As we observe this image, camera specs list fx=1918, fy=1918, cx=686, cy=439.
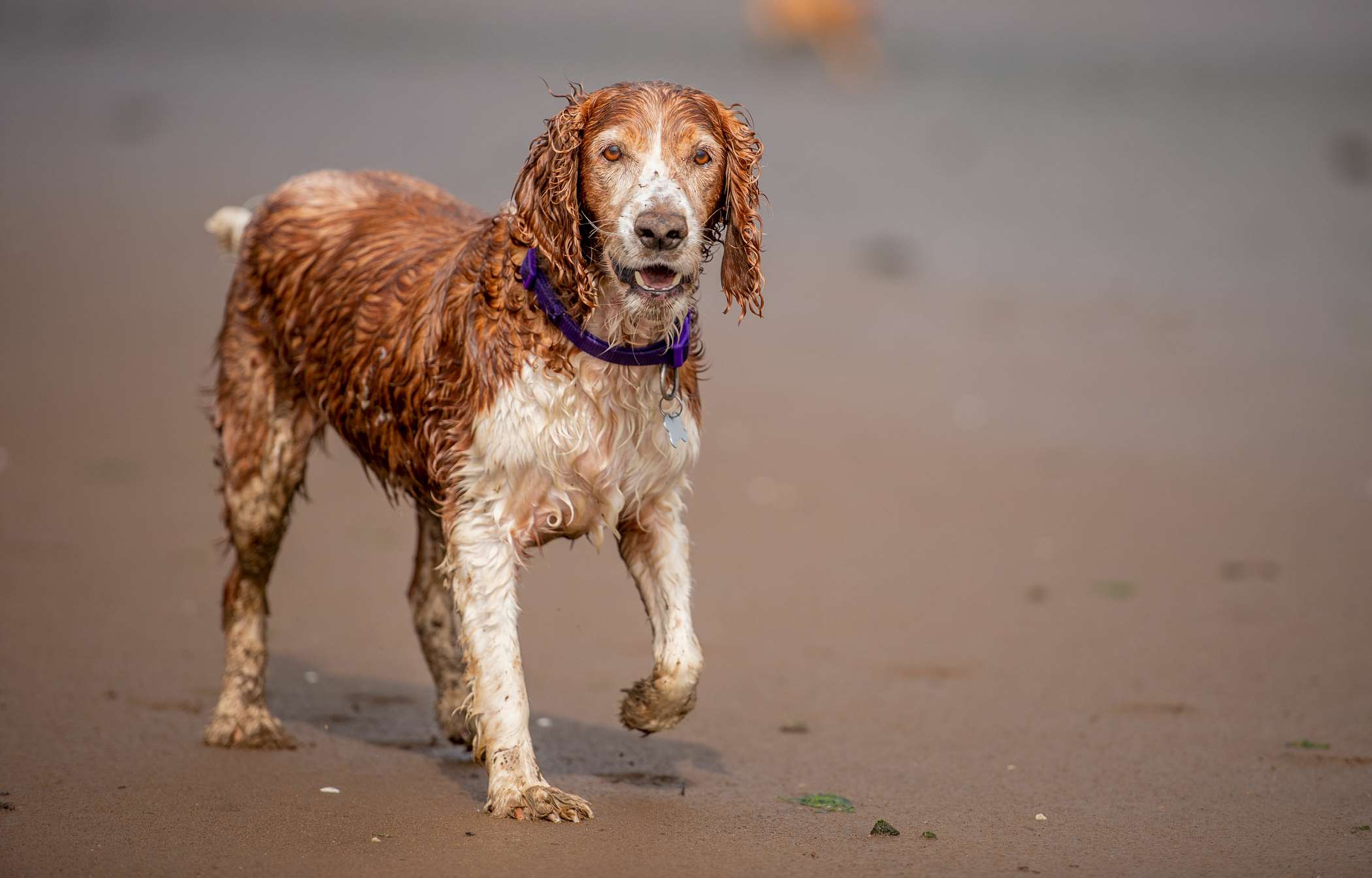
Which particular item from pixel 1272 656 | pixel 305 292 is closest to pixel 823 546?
pixel 1272 656

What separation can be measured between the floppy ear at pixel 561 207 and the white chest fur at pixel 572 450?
263 mm

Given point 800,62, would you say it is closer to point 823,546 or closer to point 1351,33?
point 1351,33

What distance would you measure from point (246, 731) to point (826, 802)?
215cm

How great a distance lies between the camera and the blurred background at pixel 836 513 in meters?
6.10

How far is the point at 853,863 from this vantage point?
5.49m

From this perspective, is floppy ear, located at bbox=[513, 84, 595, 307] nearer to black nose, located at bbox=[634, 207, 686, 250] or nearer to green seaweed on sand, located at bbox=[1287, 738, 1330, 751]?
black nose, located at bbox=[634, 207, 686, 250]

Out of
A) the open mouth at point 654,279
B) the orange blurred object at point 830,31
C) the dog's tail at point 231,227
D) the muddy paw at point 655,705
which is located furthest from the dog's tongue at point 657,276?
the orange blurred object at point 830,31

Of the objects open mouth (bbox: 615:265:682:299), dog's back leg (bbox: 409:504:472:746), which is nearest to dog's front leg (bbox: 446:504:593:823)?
open mouth (bbox: 615:265:682:299)

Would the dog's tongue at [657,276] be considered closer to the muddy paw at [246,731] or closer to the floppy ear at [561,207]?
the floppy ear at [561,207]

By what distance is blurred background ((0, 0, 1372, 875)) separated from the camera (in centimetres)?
610

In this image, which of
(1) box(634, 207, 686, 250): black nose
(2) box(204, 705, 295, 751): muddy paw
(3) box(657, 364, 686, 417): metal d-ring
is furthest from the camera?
(2) box(204, 705, 295, 751): muddy paw

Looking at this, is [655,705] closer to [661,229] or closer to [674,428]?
[674,428]

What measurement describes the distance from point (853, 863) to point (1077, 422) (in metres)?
7.74

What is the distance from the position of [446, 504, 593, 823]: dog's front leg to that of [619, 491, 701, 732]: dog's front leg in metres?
0.36
